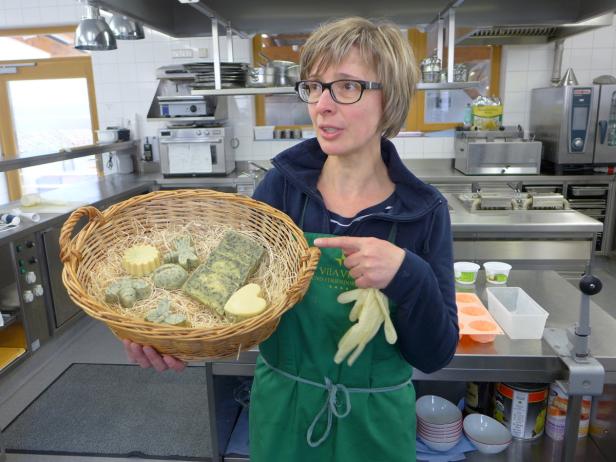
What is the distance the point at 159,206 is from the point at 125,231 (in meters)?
0.10

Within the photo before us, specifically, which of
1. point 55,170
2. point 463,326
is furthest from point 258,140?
point 463,326

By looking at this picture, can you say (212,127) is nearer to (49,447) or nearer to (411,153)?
(411,153)

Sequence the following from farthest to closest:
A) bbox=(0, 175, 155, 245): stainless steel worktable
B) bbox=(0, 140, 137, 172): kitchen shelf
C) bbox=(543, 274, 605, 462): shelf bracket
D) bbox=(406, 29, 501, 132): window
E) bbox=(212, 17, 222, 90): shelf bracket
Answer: bbox=(406, 29, 501, 132): window → bbox=(212, 17, 222, 90): shelf bracket → bbox=(0, 175, 155, 245): stainless steel worktable → bbox=(0, 140, 137, 172): kitchen shelf → bbox=(543, 274, 605, 462): shelf bracket

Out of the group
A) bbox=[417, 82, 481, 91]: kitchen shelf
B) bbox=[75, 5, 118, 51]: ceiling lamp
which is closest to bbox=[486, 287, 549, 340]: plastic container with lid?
bbox=[417, 82, 481, 91]: kitchen shelf

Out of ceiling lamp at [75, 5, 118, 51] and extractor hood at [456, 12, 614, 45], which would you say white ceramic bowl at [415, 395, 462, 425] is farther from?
extractor hood at [456, 12, 614, 45]

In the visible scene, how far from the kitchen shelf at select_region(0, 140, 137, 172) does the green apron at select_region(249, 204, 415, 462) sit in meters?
2.34

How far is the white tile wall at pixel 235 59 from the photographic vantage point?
4.91 m

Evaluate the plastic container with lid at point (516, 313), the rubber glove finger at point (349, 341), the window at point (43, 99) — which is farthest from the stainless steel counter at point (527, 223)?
the window at point (43, 99)

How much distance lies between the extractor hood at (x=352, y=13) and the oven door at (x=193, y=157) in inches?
55.3

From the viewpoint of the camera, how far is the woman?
1.03 meters

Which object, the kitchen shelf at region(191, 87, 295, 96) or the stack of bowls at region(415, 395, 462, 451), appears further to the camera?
the kitchen shelf at region(191, 87, 295, 96)

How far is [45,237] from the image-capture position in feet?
10.3

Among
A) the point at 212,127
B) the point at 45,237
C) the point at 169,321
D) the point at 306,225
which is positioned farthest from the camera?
the point at 212,127

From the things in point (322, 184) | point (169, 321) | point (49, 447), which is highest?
point (322, 184)
